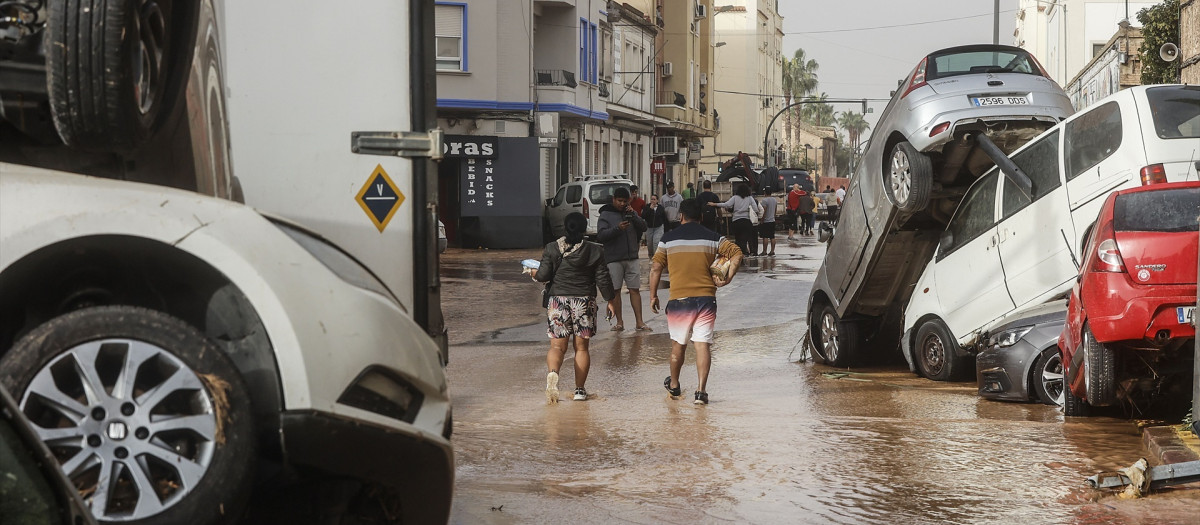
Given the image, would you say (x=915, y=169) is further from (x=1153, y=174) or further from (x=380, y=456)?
(x=380, y=456)

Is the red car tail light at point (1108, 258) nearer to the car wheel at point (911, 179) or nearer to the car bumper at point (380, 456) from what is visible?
the car wheel at point (911, 179)

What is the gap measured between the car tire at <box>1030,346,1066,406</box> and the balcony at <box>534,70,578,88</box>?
28.1 meters

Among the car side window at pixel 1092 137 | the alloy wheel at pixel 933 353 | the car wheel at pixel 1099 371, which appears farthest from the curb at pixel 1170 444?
the alloy wheel at pixel 933 353

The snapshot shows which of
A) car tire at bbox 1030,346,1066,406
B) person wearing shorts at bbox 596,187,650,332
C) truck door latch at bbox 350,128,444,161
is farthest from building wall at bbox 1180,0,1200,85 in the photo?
truck door latch at bbox 350,128,444,161

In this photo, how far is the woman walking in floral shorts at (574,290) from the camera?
36.9ft

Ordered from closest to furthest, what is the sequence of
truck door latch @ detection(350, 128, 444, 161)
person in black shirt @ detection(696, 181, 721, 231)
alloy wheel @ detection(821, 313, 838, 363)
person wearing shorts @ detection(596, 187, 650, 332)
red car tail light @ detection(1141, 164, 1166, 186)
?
1. truck door latch @ detection(350, 128, 444, 161)
2. red car tail light @ detection(1141, 164, 1166, 186)
3. alloy wheel @ detection(821, 313, 838, 363)
4. person wearing shorts @ detection(596, 187, 650, 332)
5. person in black shirt @ detection(696, 181, 721, 231)

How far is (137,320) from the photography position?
3.93 meters

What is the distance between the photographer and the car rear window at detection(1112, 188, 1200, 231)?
8469 mm

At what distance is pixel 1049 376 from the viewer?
1021 cm

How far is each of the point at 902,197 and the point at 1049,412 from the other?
3.08 m

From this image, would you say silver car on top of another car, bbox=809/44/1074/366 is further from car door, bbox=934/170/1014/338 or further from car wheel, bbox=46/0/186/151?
car wheel, bbox=46/0/186/151

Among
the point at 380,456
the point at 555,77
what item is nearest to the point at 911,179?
the point at 380,456

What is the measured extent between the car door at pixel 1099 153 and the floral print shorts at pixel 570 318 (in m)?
→ 3.78

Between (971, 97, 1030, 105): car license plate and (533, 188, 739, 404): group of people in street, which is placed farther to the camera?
(971, 97, 1030, 105): car license plate
